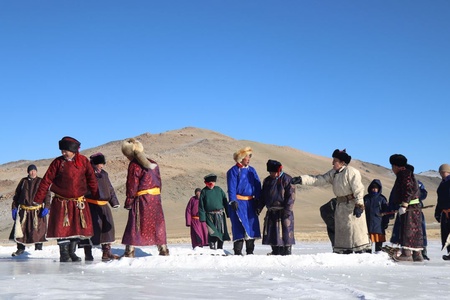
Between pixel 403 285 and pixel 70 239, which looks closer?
pixel 403 285

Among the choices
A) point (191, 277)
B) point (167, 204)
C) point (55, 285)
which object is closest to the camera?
point (55, 285)

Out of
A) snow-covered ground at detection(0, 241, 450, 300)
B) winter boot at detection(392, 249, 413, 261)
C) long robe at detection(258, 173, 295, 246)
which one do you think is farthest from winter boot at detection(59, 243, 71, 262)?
winter boot at detection(392, 249, 413, 261)

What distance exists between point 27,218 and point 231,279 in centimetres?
676

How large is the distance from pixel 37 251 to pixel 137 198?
377 centimetres

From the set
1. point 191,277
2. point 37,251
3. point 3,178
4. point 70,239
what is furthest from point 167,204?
point 191,277

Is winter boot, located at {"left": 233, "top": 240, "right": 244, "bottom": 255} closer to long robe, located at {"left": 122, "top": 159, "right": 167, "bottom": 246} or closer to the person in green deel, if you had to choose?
long robe, located at {"left": 122, "top": 159, "right": 167, "bottom": 246}

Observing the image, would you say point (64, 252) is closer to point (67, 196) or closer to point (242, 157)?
point (67, 196)

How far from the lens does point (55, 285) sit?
622cm

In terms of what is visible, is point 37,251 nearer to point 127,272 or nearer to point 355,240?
point 127,272

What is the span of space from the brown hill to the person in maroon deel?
15067mm

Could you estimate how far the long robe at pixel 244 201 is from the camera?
10656mm

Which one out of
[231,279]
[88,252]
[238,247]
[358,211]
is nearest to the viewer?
[231,279]

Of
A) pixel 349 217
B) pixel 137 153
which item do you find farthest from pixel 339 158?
pixel 137 153

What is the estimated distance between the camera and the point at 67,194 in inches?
376
